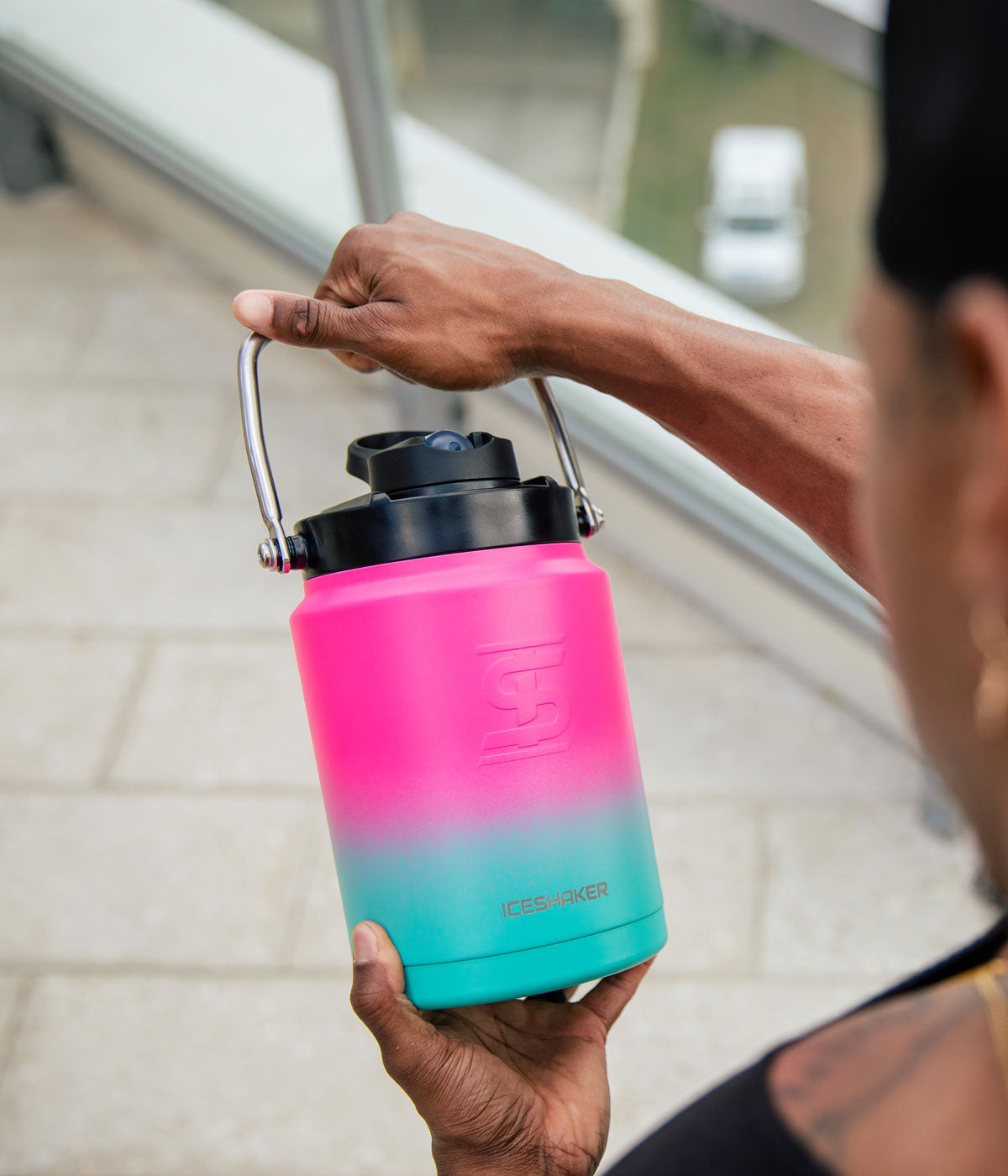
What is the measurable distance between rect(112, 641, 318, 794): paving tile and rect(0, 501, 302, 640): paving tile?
5 cm

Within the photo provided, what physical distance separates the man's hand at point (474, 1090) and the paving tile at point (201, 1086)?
745 mm

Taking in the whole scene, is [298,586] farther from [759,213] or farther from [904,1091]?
[904,1091]

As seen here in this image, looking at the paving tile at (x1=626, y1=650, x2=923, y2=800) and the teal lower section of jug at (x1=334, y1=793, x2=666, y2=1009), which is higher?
the teal lower section of jug at (x1=334, y1=793, x2=666, y2=1009)

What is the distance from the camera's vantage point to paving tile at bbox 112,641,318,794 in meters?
1.63

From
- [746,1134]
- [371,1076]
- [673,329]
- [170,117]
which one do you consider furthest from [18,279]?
[746,1134]

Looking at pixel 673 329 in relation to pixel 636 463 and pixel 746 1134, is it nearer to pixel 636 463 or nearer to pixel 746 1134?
pixel 746 1134

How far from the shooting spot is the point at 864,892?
4.97ft

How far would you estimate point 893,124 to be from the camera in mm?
338

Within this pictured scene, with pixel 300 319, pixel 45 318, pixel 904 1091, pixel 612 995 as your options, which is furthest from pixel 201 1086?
pixel 45 318

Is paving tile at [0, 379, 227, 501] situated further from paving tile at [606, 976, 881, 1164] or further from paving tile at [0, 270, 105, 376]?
paving tile at [606, 976, 881, 1164]

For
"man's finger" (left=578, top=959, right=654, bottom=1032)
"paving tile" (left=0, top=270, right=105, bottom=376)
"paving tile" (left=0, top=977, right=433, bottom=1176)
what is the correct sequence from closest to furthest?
"man's finger" (left=578, top=959, right=654, bottom=1032), "paving tile" (left=0, top=977, right=433, bottom=1176), "paving tile" (left=0, top=270, right=105, bottom=376)

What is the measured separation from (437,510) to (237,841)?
1059 millimetres

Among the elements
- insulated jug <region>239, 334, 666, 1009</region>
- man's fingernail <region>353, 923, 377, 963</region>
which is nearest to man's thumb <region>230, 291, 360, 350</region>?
insulated jug <region>239, 334, 666, 1009</region>

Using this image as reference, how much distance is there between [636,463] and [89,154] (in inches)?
54.5
